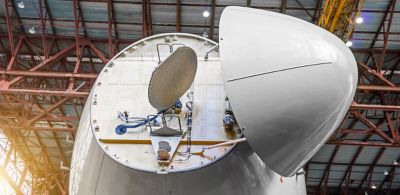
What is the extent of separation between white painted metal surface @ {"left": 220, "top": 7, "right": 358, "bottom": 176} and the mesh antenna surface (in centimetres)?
76

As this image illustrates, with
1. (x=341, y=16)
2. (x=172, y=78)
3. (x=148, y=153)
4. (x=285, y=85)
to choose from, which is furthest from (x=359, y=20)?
(x=285, y=85)

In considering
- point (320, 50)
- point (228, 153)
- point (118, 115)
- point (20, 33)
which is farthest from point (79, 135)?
point (20, 33)

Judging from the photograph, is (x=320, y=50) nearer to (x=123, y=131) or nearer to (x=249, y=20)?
(x=249, y=20)

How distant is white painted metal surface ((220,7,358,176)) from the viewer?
15.6 feet

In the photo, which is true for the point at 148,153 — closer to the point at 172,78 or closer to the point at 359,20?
the point at 172,78

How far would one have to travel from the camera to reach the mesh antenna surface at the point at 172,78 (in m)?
5.68

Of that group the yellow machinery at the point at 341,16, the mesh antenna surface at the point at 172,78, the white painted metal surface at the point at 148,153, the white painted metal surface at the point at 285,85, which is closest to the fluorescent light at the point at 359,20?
the yellow machinery at the point at 341,16

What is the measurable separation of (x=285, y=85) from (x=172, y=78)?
1.49 metres

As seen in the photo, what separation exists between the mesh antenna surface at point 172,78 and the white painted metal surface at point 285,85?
0.76 meters

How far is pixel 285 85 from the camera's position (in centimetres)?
477

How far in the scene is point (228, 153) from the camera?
547 centimetres

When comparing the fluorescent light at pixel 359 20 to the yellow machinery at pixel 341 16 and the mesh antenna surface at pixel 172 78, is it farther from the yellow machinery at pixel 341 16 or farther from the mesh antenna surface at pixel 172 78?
the mesh antenna surface at pixel 172 78

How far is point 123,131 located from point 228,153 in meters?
1.26

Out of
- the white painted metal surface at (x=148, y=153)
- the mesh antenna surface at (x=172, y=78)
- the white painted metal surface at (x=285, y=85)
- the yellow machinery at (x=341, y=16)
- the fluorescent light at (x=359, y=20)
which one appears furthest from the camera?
the fluorescent light at (x=359, y=20)
